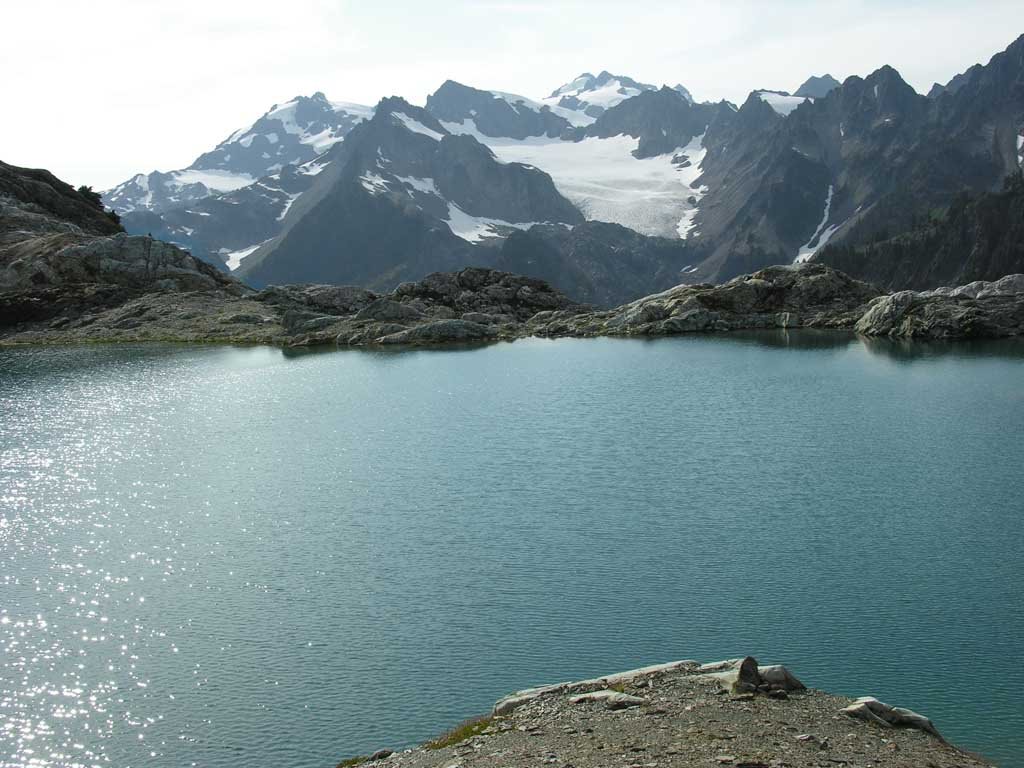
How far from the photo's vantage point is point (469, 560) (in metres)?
37.5

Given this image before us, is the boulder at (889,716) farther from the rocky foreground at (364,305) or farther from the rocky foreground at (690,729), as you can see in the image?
the rocky foreground at (364,305)

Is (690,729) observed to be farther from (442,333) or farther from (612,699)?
(442,333)

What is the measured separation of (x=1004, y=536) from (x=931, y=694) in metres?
15.3

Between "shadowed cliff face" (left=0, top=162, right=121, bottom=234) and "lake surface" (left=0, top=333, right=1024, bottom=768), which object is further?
"shadowed cliff face" (left=0, top=162, right=121, bottom=234)

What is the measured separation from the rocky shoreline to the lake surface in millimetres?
49321

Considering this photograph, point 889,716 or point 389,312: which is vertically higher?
point 389,312

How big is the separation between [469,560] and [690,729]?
1724cm

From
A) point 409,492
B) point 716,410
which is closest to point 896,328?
point 716,410

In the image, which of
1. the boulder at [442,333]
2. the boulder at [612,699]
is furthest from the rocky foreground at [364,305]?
the boulder at [612,699]

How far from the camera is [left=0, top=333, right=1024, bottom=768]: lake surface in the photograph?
86.6 ft

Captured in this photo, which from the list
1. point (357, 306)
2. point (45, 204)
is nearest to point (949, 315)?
point (357, 306)

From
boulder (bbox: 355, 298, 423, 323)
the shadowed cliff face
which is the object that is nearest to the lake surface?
boulder (bbox: 355, 298, 423, 323)

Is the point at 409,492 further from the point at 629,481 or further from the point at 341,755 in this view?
the point at 341,755

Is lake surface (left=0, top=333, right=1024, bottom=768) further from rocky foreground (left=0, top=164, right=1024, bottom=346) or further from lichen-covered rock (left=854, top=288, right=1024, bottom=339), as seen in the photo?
rocky foreground (left=0, top=164, right=1024, bottom=346)
